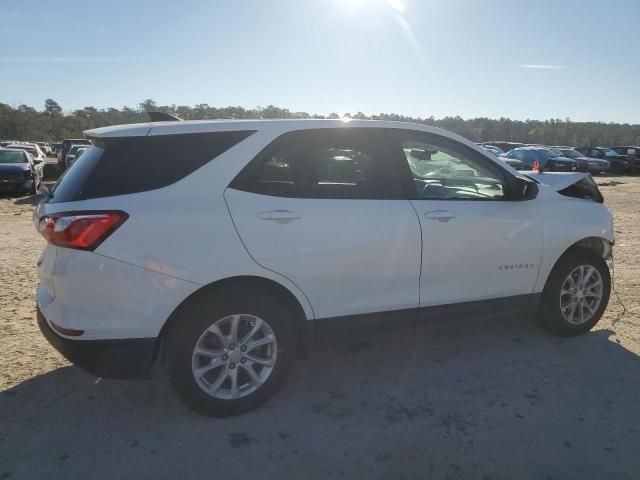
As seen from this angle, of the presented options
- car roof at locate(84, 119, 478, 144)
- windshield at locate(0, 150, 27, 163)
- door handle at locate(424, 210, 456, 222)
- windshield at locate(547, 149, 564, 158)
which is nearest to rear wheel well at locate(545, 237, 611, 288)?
door handle at locate(424, 210, 456, 222)

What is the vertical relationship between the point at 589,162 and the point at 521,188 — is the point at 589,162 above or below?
below

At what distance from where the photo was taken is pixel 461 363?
155 inches

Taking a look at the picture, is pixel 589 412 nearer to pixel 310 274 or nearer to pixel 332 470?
pixel 332 470

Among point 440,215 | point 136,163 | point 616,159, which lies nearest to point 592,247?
point 440,215

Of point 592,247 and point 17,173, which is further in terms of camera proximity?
point 17,173

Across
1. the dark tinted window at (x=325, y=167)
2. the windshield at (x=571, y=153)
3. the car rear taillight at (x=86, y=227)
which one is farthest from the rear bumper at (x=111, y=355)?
the windshield at (x=571, y=153)

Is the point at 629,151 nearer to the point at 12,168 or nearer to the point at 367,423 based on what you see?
the point at 12,168

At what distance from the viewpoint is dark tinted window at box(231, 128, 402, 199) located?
3160 millimetres

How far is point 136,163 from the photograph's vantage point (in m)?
2.92

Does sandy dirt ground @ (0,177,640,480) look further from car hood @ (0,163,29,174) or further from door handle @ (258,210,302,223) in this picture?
car hood @ (0,163,29,174)

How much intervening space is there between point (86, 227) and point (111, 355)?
727 millimetres

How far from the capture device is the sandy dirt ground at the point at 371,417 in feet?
8.87

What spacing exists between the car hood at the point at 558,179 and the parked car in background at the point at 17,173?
16.0 metres

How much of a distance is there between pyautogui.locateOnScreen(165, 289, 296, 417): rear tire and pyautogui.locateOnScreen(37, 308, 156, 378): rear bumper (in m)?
0.13
